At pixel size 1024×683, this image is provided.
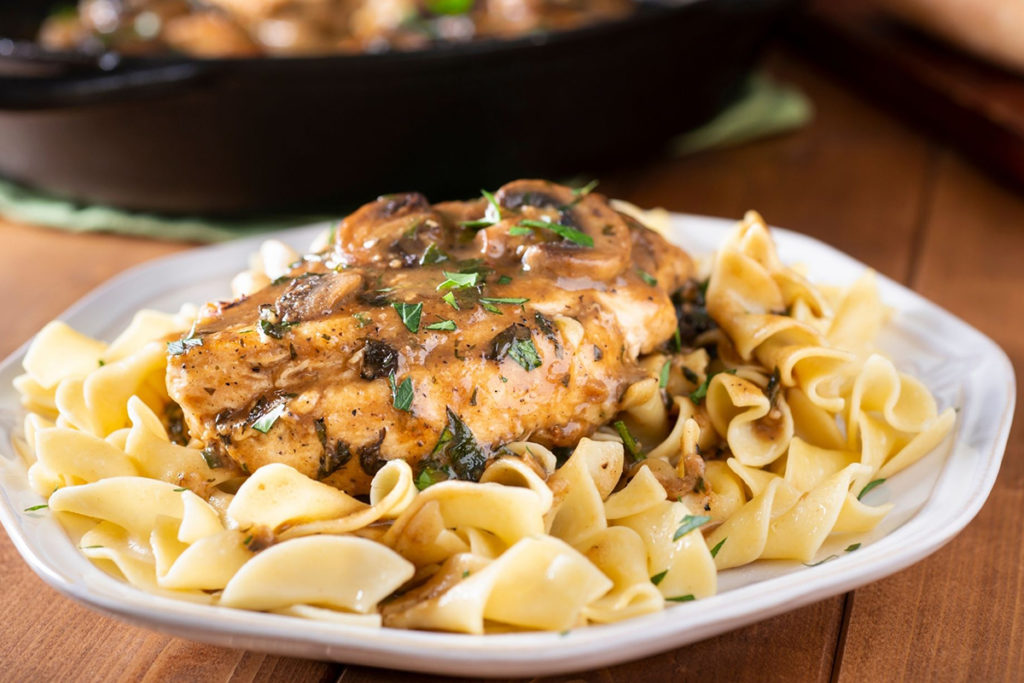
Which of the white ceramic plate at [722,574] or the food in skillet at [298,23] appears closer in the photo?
the white ceramic plate at [722,574]

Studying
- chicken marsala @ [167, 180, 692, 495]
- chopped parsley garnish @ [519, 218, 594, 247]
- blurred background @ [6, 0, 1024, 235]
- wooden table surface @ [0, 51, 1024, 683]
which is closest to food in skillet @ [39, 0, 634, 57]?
blurred background @ [6, 0, 1024, 235]

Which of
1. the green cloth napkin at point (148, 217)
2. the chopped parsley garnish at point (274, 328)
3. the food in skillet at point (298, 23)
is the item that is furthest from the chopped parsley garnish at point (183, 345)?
the food in skillet at point (298, 23)

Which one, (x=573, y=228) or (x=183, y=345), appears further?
(x=573, y=228)

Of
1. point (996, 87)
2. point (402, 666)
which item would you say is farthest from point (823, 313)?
point (996, 87)

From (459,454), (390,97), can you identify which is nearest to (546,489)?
(459,454)

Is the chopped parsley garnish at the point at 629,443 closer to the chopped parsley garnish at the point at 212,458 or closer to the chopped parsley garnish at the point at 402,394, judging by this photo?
the chopped parsley garnish at the point at 402,394

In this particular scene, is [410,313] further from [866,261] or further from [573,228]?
[866,261]
